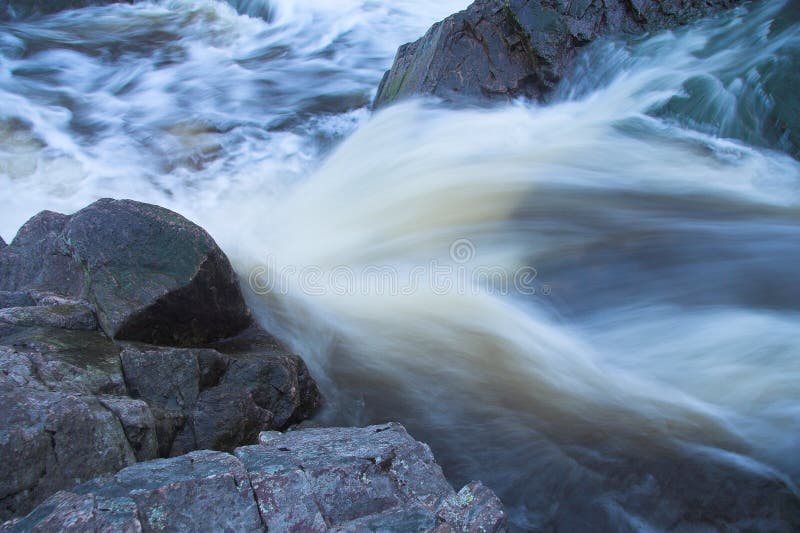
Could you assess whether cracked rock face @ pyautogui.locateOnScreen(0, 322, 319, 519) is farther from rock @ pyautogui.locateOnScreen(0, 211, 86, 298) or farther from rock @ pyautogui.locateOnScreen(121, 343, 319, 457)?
rock @ pyautogui.locateOnScreen(0, 211, 86, 298)

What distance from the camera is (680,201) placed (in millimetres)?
6762

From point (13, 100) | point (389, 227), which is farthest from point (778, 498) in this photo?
point (13, 100)

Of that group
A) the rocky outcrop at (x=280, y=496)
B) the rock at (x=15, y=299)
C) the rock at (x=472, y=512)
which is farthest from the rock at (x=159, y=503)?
the rock at (x=15, y=299)

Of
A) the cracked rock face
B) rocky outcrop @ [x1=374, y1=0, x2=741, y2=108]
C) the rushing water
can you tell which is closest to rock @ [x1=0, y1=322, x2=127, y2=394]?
the cracked rock face

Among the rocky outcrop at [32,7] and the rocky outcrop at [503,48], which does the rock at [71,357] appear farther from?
the rocky outcrop at [32,7]

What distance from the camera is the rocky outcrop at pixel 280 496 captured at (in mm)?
2621

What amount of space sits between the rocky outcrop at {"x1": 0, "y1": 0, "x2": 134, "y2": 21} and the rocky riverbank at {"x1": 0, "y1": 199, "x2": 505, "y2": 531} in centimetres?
1080

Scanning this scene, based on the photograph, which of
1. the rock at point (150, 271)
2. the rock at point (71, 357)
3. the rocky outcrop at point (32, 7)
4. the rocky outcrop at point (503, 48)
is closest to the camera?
the rock at point (71, 357)

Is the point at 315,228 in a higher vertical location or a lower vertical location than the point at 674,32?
lower

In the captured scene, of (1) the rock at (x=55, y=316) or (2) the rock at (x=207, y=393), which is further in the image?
(1) the rock at (x=55, y=316)

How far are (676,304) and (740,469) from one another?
1.72m

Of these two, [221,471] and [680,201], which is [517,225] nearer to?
Result: [680,201]

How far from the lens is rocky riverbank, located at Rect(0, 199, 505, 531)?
2.77 metres

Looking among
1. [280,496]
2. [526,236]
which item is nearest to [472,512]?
[280,496]
